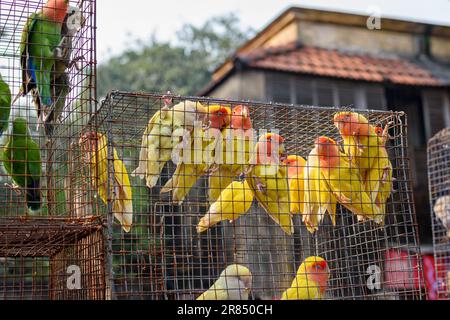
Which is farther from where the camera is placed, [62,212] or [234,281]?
[62,212]

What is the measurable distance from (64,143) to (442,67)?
30.3 ft

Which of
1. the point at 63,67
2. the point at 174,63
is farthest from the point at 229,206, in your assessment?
the point at 174,63

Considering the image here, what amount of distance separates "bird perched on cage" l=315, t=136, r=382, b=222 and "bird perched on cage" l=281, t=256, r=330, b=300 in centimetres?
30

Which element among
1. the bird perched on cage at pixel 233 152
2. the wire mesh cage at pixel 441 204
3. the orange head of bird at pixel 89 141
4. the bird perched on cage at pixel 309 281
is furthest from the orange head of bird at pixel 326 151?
the wire mesh cage at pixel 441 204

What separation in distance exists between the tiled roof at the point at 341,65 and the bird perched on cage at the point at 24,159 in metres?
6.71

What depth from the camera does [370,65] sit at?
1042 centimetres

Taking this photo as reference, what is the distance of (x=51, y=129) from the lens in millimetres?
2969

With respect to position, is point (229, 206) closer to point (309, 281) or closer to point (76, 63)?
point (309, 281)

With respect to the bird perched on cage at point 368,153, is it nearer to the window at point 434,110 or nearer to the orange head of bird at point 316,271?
the orange head of bird at point 316,271

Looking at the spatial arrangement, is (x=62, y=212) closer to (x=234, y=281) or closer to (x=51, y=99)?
(x=51, y=99)

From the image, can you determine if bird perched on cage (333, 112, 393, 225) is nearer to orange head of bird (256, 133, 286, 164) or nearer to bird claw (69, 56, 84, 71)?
orange head of bird (256, 133, 286, 164)

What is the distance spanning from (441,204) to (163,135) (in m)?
2.35

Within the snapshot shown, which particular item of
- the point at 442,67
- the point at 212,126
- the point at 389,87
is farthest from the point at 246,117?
the point at 442,67
